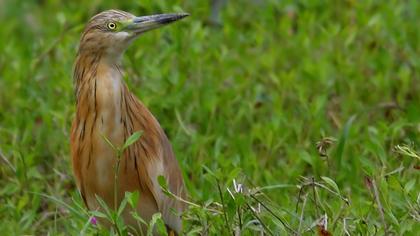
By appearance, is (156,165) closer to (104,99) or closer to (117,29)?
(104,99)

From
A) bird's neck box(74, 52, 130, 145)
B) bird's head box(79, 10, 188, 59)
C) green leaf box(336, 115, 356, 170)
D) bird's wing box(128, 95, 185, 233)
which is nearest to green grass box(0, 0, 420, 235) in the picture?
green leaf box(336, 115, 356, 170)

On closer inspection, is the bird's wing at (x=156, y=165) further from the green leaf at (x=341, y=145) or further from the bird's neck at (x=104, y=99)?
the green leaf at (x=341, y=145)

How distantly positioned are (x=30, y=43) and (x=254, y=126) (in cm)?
227

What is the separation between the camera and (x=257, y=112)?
263 inches

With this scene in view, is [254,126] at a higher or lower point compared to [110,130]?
lower

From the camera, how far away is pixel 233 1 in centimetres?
836

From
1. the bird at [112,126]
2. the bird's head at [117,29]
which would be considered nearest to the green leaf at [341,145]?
the bird at [112,126]

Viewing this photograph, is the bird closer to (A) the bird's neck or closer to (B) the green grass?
(A) the bird's neck

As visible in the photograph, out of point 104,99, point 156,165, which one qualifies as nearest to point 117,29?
point 104,99

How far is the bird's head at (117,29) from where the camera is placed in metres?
4.93

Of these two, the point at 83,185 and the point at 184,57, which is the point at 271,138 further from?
the point at 83,185

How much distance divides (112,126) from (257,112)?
6.15ft

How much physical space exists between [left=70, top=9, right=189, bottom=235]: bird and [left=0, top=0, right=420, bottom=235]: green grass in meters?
0.15

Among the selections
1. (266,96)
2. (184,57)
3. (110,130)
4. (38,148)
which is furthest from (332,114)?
(110,130)
